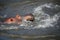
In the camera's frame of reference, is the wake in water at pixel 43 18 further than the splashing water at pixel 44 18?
No

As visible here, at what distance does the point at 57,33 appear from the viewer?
23.2 ft

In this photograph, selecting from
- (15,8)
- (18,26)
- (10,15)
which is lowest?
(18,26)

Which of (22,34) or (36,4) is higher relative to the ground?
(36,4)

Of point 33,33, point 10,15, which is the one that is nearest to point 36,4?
point 10,15

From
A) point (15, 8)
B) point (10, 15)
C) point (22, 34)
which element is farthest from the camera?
point (15, 8)

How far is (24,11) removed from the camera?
9961 mm

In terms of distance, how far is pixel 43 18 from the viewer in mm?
9000

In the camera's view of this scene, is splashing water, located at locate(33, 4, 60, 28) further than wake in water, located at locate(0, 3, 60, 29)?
Yes

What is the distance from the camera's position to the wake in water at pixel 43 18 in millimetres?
8164

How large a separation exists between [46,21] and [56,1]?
2.47 m

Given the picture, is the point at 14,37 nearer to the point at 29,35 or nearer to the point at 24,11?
the point at 29,35

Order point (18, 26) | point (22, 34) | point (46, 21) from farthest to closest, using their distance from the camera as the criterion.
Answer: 1. point (46, 21)
2. point (18, 26)
3. point (22, 34)

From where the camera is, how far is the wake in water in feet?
26.8

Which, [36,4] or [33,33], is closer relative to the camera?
[33,33]
